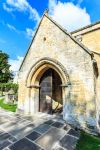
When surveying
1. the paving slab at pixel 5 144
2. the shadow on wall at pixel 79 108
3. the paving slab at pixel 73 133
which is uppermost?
the shadow on wall at pixel 79 108

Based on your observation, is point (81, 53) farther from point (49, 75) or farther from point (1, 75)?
point (1, 75)

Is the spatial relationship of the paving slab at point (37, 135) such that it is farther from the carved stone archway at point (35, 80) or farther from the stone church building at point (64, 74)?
the carved stone archway at point (35, 80)

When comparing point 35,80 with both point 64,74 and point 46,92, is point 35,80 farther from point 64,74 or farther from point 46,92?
point 64,74

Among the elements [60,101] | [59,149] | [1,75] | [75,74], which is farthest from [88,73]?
[1,75]

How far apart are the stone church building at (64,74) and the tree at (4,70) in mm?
29971

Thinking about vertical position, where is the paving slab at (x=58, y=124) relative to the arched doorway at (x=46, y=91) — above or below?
below

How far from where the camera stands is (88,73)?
698 centimetres

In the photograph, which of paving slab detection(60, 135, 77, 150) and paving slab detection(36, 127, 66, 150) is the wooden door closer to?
paving slab detection(36, 127, 66, 150)

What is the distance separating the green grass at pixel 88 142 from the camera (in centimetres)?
521

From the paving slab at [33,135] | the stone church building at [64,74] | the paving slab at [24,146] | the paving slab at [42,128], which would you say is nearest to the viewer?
the paving slab at [24,146]

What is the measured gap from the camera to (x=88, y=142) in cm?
566

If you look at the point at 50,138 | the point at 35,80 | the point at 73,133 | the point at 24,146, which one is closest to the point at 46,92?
the point at 35,80

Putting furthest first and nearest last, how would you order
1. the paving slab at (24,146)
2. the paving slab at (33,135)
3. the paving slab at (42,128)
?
the paving slab at (42,128) → the paving slab at (33,135) → the paving slab at (24,146)

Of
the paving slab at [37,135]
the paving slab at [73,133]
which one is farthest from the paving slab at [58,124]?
the paving slab at [73,133]
